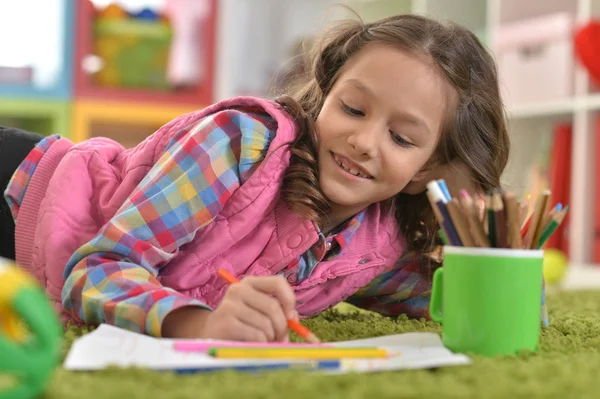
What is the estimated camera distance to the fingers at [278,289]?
2.13 feet

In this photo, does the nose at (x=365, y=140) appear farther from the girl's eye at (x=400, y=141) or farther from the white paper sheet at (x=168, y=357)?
the white paper sheet at (x=168, y=357)

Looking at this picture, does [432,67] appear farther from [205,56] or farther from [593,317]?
[205,56]

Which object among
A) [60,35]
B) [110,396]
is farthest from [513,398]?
[60,35]

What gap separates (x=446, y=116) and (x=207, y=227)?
0.32 meters

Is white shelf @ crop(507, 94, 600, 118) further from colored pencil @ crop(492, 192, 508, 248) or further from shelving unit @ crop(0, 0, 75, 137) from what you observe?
colored pencil @ crop(492, 192, 508, 248)

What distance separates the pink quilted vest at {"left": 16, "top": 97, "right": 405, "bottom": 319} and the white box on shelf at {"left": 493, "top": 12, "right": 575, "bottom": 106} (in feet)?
4.47

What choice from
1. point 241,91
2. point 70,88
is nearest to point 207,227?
point 70,88

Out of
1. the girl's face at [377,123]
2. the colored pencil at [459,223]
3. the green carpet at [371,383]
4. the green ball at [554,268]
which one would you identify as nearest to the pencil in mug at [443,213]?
the colored pencil at [459,223]

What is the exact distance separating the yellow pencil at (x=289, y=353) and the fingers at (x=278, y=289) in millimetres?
70

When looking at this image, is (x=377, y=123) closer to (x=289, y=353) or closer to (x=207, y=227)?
(x=207, y=227)

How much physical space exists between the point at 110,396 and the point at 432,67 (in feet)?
Result: 2.00

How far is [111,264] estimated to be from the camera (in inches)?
29.9

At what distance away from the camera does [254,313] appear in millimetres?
646

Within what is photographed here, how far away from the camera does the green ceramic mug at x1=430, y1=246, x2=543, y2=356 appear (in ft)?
2.12
